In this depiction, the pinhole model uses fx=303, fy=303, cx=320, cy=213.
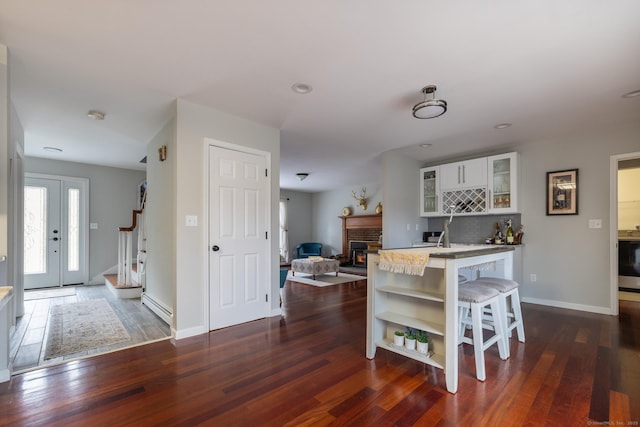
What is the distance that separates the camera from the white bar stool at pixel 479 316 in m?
2.11

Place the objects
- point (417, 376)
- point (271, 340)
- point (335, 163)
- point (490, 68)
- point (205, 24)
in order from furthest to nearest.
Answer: point (335, 163) < point (271, 340) < point (490, 68) < point (417, 376) < point (205, 24)

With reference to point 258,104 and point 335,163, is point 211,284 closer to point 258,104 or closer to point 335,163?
point 258,104

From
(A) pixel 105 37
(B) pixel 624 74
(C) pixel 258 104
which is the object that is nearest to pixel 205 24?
(A) pixel 105 37

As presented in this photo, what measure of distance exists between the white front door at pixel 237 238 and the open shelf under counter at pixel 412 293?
165 centimetres

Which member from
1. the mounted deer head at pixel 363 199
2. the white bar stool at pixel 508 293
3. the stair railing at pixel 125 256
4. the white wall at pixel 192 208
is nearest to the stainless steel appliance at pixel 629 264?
the white bar stool at pixel 508 293

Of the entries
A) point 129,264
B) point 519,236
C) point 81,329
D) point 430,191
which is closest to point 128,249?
point 129,264

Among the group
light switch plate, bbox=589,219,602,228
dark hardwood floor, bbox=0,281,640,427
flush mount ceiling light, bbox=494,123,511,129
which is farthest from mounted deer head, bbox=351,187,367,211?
dark hardwood floor, bbox=0,281,640,427

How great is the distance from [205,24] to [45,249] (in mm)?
5784

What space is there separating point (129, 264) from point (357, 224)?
557 centimetres

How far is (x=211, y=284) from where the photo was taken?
3172mm

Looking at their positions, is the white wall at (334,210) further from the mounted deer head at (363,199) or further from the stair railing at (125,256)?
the stair railing at (125,256)

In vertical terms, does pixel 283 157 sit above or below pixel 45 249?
above

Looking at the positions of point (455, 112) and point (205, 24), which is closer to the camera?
point (205, 24)

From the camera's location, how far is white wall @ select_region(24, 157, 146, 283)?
19.2 ft
